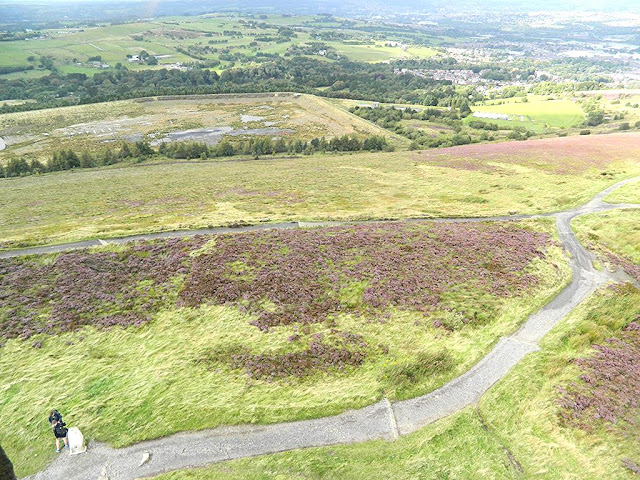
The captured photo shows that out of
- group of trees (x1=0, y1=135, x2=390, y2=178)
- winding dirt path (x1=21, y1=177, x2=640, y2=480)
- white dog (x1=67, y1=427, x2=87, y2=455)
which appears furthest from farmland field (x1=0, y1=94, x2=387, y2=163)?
winding dirt path (x1=21, y1=177, x2=640, y2=480)

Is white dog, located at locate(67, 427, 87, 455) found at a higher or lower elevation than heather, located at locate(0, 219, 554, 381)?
higher

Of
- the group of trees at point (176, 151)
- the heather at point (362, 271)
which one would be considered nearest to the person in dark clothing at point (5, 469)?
the heather at point (362, 271)

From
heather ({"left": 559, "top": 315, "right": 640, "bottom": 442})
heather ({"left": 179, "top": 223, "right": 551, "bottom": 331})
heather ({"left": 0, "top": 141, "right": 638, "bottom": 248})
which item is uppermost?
heather ({"left": 559, "top": 315, "right": 640, "bottom": 442})

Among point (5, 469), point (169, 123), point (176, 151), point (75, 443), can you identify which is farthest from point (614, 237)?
point (169, 123)

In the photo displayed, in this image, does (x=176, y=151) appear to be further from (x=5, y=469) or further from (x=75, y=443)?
(x=5, y=469)

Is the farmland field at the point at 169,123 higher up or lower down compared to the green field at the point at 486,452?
lower down

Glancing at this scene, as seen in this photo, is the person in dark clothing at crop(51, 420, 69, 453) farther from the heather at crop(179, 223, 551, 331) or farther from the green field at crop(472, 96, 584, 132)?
the green field at crop(472, 96, 584, 132)

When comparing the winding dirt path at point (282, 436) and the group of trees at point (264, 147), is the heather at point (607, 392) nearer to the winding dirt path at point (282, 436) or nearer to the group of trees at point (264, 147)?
the winding dirt path at point (282, 436)
